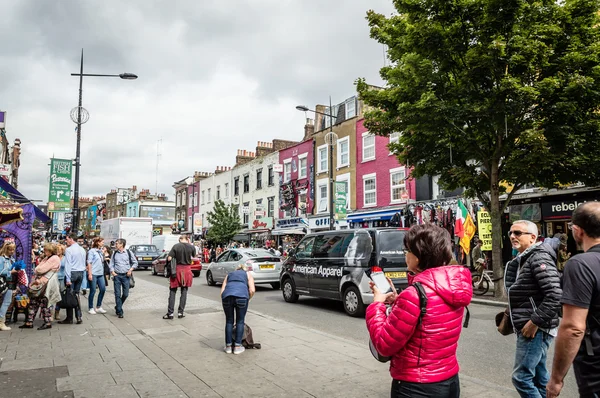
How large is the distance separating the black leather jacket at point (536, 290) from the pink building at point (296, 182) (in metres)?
27.1

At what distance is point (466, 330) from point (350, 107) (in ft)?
74.9

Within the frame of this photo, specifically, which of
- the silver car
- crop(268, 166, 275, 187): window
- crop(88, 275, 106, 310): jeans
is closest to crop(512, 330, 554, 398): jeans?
crop(88, 275, 106, 310): jeans

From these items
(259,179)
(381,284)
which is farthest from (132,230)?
(381,284)

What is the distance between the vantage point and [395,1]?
1288cm

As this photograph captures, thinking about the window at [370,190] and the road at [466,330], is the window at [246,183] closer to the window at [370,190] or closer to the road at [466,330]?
the window at [370,190]

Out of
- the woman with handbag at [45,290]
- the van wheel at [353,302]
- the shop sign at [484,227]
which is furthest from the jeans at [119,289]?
the shop sign at [484,227]

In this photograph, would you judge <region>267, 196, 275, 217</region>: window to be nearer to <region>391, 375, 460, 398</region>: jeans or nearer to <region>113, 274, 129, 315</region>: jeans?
<region>113, 274, 129, 315</region>: jeans

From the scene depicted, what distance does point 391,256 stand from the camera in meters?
9.59

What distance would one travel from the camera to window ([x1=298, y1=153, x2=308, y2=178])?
105 feet

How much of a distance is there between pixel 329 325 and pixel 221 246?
29114 mm

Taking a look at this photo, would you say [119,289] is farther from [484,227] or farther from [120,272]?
[484,227]

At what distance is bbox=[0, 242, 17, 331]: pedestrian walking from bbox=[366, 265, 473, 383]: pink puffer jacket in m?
8.33

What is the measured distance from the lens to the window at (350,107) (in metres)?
29.1

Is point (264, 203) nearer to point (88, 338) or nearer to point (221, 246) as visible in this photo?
point (221, 246)
